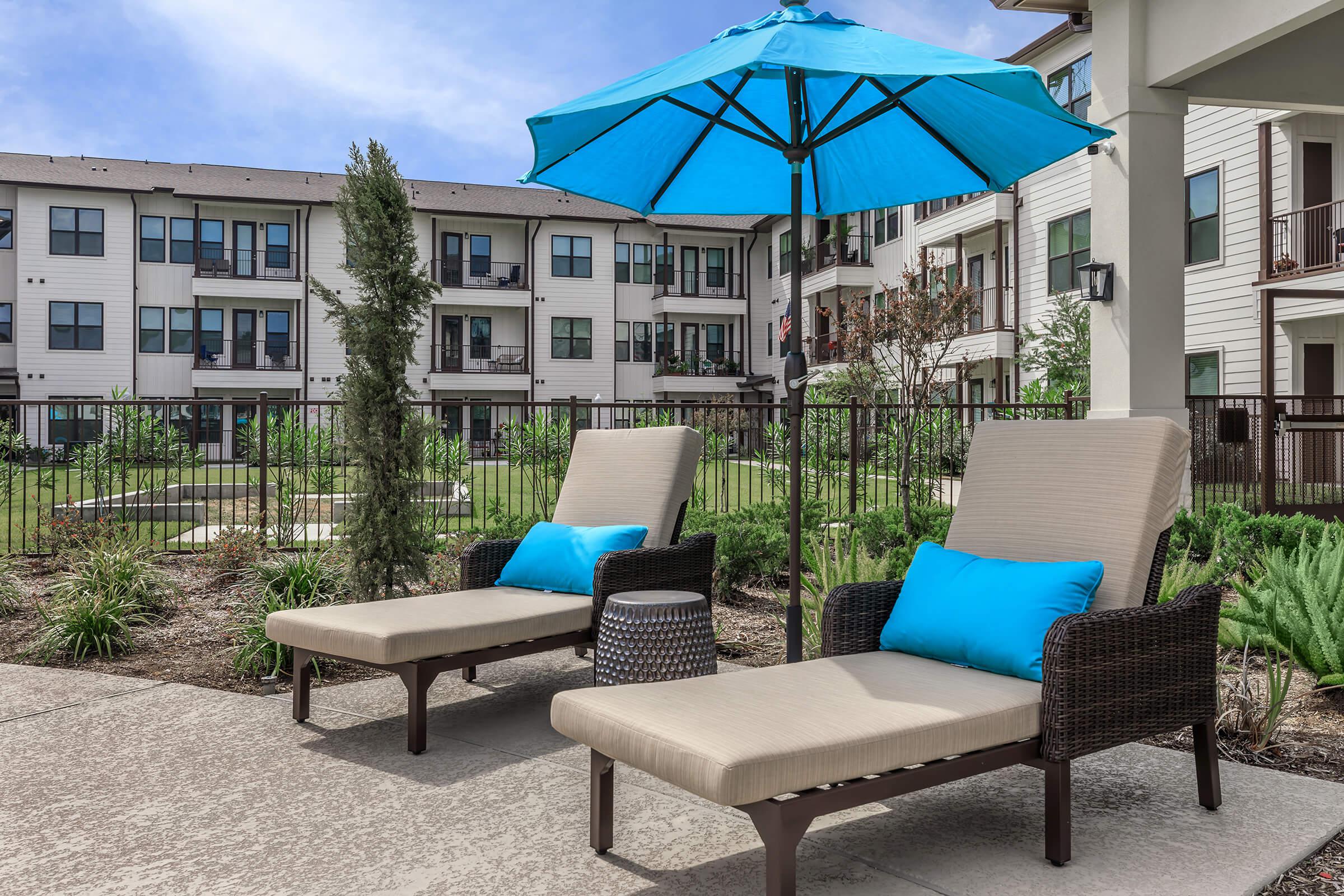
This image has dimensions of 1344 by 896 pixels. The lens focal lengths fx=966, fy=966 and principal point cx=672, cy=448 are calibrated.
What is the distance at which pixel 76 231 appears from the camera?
3000 cm

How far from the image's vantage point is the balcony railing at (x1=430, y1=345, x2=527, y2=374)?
33.8 meters

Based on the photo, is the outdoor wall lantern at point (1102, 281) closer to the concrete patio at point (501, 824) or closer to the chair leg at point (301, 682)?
the concrete patio at point (501, 824)

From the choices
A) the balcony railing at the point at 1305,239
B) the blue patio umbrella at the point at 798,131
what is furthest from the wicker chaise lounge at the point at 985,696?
the balcony railing at the point at 1305,239

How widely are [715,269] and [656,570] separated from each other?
33.3 m

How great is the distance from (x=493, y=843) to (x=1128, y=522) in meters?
2.46

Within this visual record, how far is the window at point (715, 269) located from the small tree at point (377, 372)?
31507 millimetres

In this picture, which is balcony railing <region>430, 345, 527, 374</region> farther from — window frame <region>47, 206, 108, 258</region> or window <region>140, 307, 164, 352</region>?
window frame <region>47, 206, 108, 258</region>

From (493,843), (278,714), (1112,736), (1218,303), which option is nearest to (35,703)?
(278,714)

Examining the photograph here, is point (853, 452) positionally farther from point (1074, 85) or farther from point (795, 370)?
point (1074, 85)

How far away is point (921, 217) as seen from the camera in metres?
25.7

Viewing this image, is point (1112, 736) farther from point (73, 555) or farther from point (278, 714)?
point (73, 555)

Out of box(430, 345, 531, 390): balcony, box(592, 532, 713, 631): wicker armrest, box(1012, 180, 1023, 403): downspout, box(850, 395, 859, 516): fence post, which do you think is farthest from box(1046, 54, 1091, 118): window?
box(430, 345, 531, 390): balcony

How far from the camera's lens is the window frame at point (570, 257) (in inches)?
1367

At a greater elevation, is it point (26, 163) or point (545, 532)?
point (26, 163)
